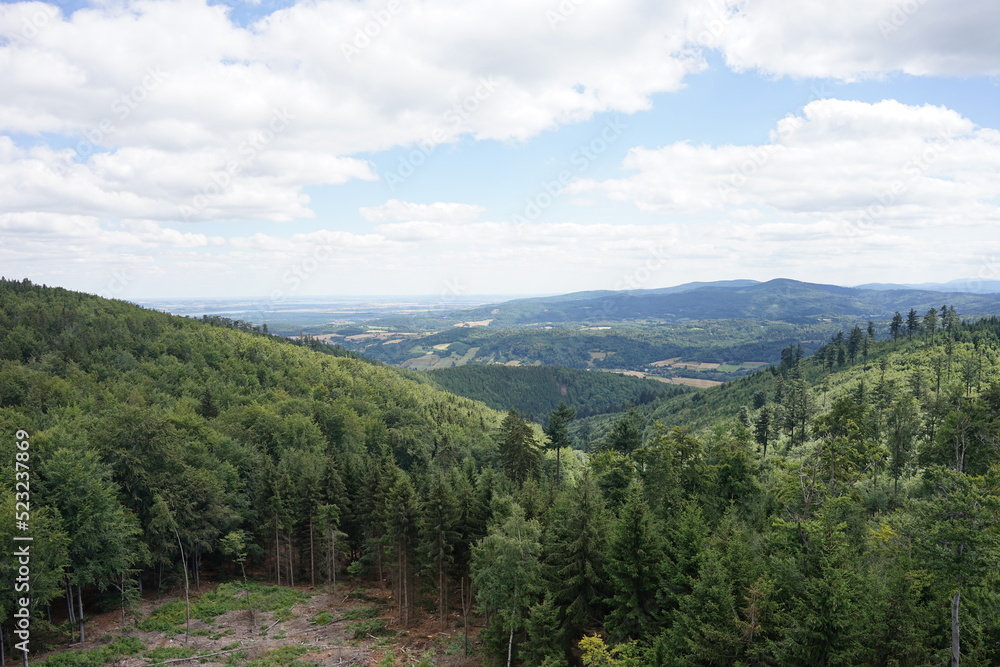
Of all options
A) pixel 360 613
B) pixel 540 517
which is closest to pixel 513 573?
pixel 540 517

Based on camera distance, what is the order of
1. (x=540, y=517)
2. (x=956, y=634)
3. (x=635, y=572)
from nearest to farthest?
(x=956, y=634) < (x=635, y=572) < (x=540, y=517)

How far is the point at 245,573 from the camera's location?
6144cm

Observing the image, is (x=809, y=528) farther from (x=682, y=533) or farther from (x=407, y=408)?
(x=407, y=408)

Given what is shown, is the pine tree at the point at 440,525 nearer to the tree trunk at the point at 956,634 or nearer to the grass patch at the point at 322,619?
the grass patch at the point at 322,619

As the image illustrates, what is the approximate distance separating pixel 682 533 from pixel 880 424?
62008 millimetres

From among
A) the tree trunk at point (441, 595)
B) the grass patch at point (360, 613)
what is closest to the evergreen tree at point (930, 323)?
Result: the tree trunk at point (441, 595)

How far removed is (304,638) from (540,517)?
23.4 metres

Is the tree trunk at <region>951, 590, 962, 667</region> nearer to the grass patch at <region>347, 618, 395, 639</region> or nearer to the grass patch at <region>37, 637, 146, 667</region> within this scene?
the grass patch at <region>347, 618, 395, 639</region>

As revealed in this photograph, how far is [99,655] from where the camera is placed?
37938 mm

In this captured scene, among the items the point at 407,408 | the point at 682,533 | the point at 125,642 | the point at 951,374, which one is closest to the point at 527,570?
the point at 682,533

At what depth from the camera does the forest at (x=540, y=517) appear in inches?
805

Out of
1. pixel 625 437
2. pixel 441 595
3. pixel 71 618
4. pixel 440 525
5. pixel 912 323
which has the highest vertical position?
pixel 912 323

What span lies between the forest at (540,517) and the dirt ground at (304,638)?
1.74 m

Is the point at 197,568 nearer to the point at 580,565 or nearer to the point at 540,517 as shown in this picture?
the point at 540,517
